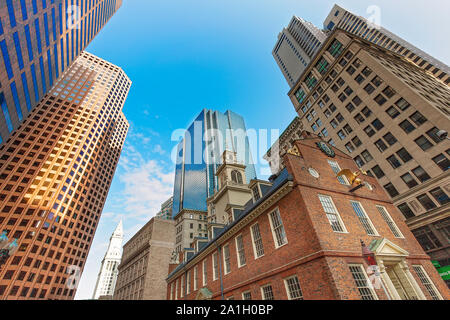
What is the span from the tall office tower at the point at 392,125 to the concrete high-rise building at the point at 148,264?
46.6 meters

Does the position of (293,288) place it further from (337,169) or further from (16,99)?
(16,99)

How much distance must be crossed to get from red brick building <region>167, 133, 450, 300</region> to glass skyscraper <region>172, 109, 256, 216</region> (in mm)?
95591

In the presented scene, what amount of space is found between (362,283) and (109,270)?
21557 centimetres

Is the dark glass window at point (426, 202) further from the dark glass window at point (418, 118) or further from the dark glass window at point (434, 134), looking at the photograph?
the dark glass window at point (418, 118)

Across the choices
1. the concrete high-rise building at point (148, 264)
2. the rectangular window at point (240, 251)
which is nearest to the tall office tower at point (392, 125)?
the rectangular window at point (240, 251)

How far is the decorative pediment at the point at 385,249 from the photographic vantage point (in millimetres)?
13973

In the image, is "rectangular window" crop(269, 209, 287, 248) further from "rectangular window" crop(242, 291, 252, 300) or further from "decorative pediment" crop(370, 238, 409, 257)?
"decorative pediment" crop(370, 238, 409, 257)

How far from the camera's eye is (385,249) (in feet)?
47.6

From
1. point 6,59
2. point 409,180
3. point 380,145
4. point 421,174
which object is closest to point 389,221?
point 421,174

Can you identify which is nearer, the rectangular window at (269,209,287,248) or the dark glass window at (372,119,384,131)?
the rectangular window at (269,209,287,248)

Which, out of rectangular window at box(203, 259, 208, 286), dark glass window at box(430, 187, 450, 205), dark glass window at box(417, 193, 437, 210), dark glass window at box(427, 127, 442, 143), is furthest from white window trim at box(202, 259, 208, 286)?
dark glass window at box(427, 127, 442, 143)

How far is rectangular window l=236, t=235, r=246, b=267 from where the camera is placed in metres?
18.4

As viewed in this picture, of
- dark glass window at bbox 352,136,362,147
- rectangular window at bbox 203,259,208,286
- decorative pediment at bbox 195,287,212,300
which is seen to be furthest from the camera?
dark glass window at bbox 352,136,362,147
